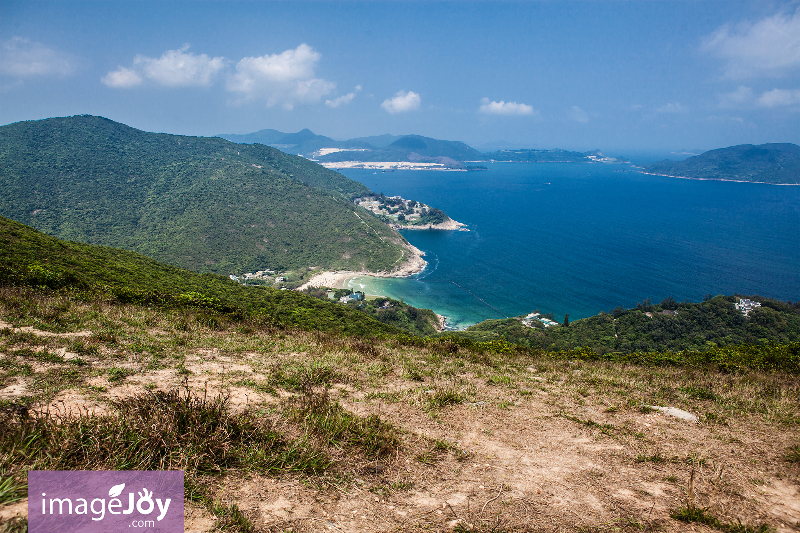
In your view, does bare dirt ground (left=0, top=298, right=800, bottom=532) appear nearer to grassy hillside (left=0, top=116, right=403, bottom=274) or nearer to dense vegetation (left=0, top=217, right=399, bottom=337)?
dense vegetation (left=0, top=217, right=399, bottom=337)

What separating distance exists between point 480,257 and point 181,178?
10080 cm

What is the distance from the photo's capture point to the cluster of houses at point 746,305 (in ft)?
159

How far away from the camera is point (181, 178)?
120250 mm

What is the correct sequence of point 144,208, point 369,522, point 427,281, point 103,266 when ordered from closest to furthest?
point 369,522 → point 103,266 → point 427,281 → point 144,208

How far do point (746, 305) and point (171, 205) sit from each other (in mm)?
128910

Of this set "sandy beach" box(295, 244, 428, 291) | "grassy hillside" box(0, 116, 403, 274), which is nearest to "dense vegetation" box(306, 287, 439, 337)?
"sandy beach" box(295, 244, 428, 291)

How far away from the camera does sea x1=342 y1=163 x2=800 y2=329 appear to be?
76.7 metres

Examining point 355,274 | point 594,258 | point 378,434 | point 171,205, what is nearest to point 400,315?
point 355,274

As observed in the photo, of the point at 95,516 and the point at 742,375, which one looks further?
the point at 742,375

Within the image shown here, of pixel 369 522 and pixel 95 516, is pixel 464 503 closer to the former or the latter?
pixel 369 522

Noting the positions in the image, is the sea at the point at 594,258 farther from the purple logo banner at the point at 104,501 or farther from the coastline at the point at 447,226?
the purple logo banner at the point at 104,501

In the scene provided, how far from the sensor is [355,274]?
9262 centimetres

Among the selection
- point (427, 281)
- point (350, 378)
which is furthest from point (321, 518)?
point (427, 281)

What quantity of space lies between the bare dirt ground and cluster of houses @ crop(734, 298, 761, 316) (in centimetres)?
5120
